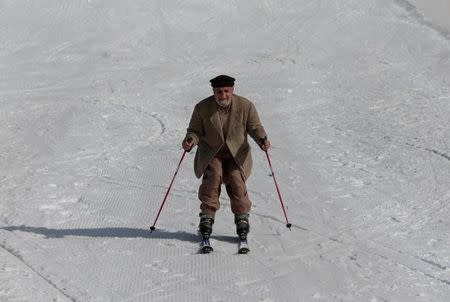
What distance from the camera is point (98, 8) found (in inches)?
792

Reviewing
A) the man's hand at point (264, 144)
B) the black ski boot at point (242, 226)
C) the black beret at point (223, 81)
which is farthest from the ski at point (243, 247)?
the black beret at point (223, 81)

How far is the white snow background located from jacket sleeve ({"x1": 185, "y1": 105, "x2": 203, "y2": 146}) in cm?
94

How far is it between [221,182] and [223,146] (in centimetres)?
32

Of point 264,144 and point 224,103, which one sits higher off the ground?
point 224,103

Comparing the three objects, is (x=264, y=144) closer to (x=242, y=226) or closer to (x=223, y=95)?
(x=223, y=95)

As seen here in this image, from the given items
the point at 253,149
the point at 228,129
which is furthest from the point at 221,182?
the point at 253,149

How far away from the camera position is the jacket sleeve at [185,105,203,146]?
23.5 feet

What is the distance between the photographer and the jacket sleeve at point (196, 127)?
282 inches

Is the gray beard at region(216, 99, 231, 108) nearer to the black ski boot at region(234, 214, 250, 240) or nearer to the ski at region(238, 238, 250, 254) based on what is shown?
the black ski boot at region(234, 214, 250, 240)

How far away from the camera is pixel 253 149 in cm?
1101

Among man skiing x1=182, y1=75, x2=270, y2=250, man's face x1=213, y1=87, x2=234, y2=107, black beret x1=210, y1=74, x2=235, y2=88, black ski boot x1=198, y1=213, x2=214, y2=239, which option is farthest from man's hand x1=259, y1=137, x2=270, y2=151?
black ski boot x1=198, y1=213, x2=214, y2=239

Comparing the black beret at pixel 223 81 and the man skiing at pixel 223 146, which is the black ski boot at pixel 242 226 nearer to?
the man skiing at pixel 223 146

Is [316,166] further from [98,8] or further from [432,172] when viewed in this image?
[98,8]

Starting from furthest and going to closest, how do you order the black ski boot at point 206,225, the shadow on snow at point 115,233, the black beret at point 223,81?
the shadow on snow at point 115,233 < the black ski boot at point 206,225 < the black beret at point 223,81
